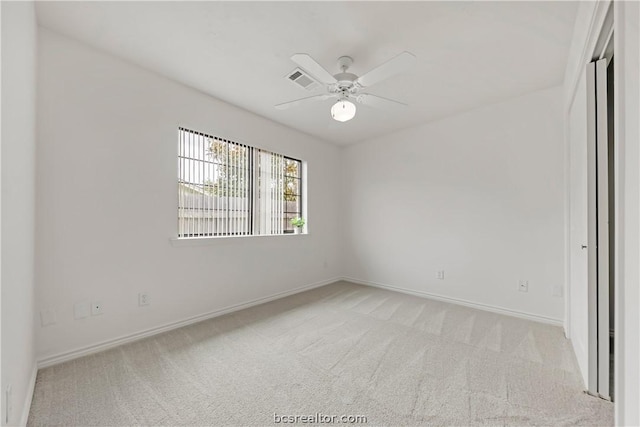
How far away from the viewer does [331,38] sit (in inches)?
81.4

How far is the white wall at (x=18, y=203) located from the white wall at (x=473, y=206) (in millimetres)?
3721

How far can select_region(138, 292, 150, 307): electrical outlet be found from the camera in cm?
247

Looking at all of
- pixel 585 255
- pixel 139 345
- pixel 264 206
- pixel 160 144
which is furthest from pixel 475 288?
pixel 160 144

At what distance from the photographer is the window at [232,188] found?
2.94 m

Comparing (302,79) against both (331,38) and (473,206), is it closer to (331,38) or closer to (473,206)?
(331,38)

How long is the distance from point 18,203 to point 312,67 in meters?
1.77

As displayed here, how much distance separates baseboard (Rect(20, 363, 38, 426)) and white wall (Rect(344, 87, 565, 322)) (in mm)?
3691

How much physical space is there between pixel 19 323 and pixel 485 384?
2.65 metres

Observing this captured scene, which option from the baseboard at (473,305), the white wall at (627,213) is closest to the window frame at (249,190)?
the baseboard at (473,305)

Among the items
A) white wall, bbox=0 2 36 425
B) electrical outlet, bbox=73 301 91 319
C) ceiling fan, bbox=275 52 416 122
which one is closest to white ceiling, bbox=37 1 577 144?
ceiling fan, bbox=275 52 416 122

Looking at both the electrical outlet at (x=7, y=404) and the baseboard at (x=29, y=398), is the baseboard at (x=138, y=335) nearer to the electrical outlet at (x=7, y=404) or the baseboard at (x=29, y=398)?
the baseboard at (x=29, y=398)

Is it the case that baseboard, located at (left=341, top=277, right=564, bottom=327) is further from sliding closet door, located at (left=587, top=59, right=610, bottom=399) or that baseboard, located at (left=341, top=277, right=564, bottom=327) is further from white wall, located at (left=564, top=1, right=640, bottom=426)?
white wall, located at (left=564, top=1, right=640, bottom=426)

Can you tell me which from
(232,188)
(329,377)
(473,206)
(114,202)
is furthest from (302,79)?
(473,206)

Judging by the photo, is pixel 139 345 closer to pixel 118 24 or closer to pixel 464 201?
pixel 118 24
